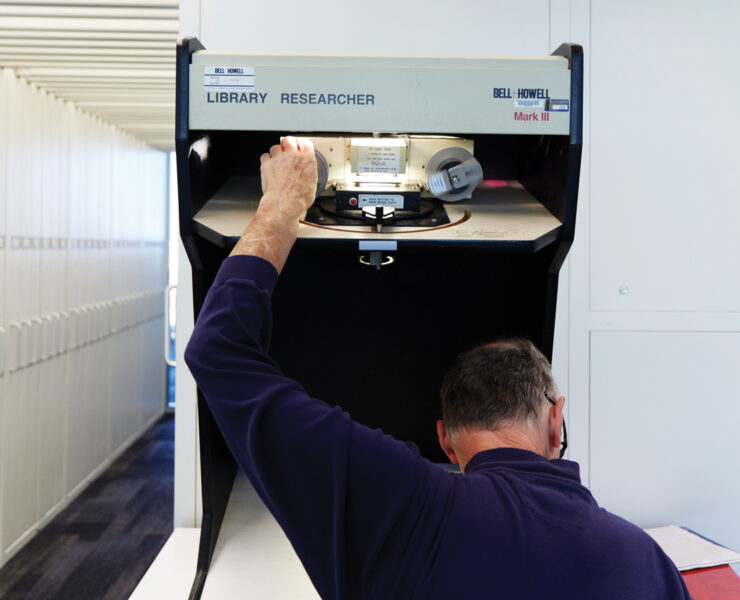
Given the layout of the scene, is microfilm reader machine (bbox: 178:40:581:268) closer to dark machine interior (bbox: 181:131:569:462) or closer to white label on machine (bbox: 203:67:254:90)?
white label on machine (bbox: 203:67:254:90)

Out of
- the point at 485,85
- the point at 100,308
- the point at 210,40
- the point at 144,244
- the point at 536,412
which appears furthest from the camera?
the point at 144,244

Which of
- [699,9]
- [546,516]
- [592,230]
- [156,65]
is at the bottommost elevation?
[546,516]

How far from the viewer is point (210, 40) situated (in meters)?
1.73

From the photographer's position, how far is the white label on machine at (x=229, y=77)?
46.9 inches

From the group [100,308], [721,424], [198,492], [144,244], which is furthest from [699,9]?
[144,244]

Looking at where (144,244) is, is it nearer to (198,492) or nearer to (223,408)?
(198,492)

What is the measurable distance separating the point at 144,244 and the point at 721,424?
5484mm

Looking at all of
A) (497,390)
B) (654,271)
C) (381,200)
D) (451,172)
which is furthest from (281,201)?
(654,271)

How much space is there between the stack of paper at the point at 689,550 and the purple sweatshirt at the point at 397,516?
0.88m

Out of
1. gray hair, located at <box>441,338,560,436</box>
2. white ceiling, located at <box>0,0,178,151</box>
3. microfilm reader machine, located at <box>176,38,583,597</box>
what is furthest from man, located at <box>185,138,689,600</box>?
white ceiling, located at <box>0,0,178,151</box>

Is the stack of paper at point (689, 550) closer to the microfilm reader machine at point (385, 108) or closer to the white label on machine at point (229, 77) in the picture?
the microfilm reader machine at point (385, 108)

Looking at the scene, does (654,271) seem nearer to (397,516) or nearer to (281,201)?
(281,201)

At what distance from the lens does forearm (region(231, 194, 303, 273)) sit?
1.00 metres

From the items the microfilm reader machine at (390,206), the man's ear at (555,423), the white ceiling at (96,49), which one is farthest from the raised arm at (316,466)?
the white ceiling at (96,49)
